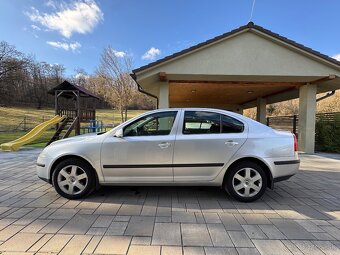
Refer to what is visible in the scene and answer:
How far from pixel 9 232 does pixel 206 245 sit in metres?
2.45

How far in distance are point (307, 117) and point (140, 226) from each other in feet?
30.1

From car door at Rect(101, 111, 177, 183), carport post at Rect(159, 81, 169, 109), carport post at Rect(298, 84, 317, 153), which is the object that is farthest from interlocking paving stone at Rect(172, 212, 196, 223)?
carport post at Rect(298, 84, 317, 153)

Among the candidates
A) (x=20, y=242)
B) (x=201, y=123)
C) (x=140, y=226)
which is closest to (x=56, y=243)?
(x=20, y=242)

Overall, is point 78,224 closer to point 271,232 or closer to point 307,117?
point 271,232

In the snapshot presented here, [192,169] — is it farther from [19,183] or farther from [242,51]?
[242,51]

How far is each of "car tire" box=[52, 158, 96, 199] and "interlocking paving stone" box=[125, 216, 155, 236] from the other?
1181 mm

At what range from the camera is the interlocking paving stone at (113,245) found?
2.66 metres

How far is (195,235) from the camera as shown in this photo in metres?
3.04

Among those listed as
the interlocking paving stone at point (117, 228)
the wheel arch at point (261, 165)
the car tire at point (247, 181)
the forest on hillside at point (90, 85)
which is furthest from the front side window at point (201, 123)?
the forest on hillside at point (90, 85)

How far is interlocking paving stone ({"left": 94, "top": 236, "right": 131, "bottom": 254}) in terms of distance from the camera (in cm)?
266

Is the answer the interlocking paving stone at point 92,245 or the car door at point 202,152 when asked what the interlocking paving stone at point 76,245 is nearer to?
the interlocking paving stone at point 92,245

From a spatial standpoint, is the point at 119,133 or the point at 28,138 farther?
the point at 28,138

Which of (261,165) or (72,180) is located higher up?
(261,165)

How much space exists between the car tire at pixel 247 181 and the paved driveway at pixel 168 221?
6.4 inches
